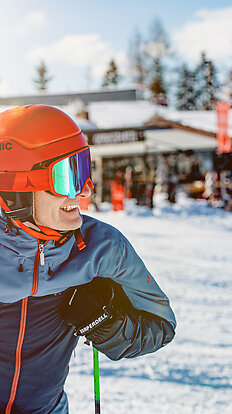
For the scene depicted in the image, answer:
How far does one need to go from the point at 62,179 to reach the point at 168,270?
518cm

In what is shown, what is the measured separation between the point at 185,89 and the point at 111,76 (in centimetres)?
1074

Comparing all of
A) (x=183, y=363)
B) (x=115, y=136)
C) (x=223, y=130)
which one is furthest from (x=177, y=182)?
(x=183, y=363)

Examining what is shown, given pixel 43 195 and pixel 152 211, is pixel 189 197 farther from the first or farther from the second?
pixel 43 195

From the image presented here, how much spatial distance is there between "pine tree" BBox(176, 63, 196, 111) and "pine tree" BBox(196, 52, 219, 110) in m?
0.64

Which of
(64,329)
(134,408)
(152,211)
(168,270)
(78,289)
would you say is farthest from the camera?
(152,211)

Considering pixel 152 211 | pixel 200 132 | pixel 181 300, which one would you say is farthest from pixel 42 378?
pixel 200 132

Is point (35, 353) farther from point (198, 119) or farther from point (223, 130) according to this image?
point (198, 119)

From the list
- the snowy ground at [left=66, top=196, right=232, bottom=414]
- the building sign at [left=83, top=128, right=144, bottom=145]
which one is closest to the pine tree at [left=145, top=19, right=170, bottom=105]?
the building sign at [left=83, top=128, right=144, bottom=145]

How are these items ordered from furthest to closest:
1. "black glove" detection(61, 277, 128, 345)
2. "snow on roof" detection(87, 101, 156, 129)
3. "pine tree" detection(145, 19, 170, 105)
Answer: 1. "pine tree" detection(145, 19, 170, 105)
2. "snow on roof" detection(87, 101, 156, 129)
3. "black glove" detection(61, 277, 128, 345)

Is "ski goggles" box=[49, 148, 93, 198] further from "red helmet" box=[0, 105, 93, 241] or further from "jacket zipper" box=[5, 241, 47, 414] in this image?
"jacket zipper" box=[5, 241, 47, 414]

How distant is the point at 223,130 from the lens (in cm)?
1616

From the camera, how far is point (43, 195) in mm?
1243

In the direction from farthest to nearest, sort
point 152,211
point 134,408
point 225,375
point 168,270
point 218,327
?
point 152,211, point 168,270, point 218,327, point 225,375, point 134,408

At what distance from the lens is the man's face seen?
1205 millimetres
